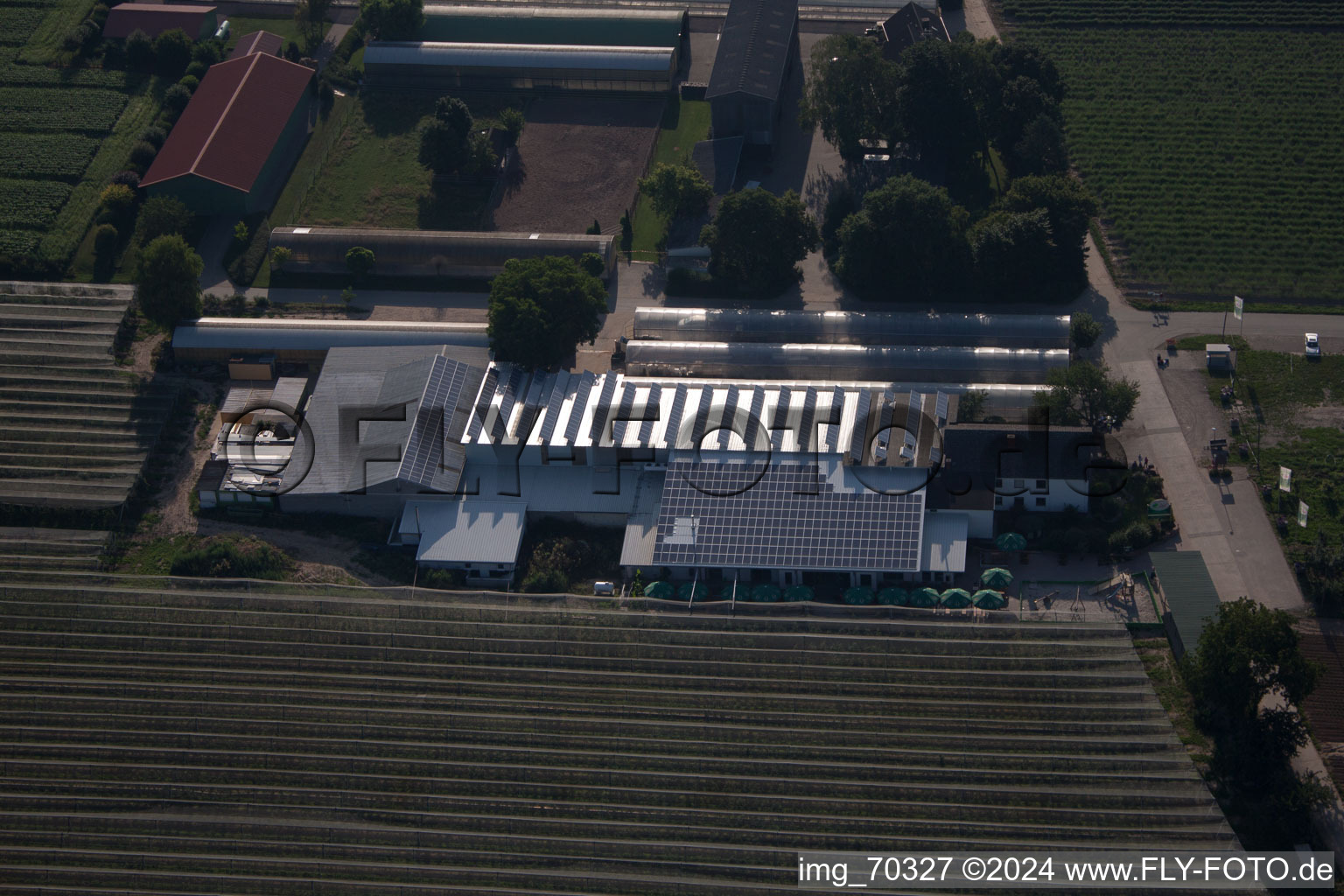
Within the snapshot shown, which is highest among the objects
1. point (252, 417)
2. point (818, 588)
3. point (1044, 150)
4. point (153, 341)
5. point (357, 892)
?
point (1044, 150)

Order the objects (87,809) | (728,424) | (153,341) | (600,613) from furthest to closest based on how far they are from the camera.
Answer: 1. (153,341)
2. (728,424)
3. (600,613)
4. (87,809)

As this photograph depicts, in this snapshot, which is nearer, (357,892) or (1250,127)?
(357,892)

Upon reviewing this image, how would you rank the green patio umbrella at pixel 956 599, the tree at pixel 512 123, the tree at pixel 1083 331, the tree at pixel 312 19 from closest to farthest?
the green patio umbrella at pixel 956 599
the tree at pixel 1083 331
the tree at pixel 512 123
the tree at pixel 312 19

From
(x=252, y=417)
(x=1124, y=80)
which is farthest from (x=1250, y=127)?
(x=252, y=417)

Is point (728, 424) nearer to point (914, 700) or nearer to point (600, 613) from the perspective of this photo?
point (600, 613)

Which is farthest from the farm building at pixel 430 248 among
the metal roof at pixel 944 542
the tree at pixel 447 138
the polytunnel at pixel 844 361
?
the metal roof at pixel 944 542

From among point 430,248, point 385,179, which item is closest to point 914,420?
point 430,248

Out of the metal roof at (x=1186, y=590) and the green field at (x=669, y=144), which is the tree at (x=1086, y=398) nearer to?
the metal roof at (x=1186, y=590)

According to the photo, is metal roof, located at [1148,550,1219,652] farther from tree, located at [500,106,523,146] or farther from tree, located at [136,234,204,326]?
tree, located at [136,234,204,326]
